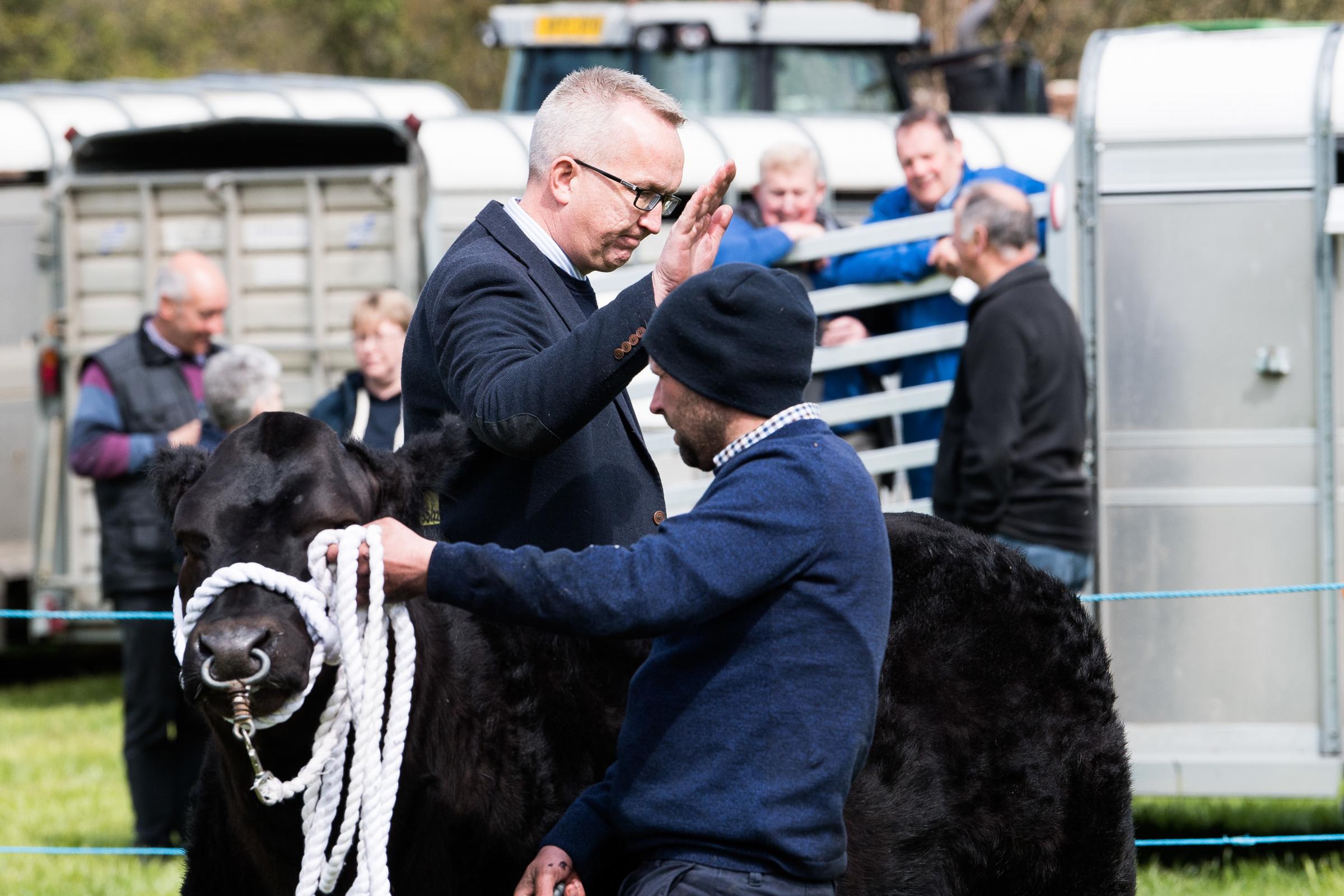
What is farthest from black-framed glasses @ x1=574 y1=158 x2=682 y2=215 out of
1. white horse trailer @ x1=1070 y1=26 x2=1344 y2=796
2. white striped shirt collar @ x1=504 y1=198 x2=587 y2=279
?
white horse trailer @ x1=1070 y1=26 x2=1344 y2=796

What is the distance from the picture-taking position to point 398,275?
30.9 feet

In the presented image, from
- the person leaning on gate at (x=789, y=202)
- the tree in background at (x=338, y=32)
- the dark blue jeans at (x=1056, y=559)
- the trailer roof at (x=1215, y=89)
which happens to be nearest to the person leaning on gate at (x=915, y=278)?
the person leaning on gate at (x=789, y=202)

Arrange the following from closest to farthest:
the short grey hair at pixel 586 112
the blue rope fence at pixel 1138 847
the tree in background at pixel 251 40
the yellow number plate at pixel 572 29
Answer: the short grey hair at pixel 586 112, the blue rope fence at pixel 1138 847, the yellow number plate at pixel 572 29, the tree in background at pixel 251 40

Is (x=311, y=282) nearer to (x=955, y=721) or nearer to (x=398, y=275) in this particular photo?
(x=398, y=275)

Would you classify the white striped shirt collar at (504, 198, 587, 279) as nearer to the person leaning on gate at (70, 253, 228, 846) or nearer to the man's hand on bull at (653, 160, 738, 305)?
the man's hand on bull at (653, 160, 738, 305)

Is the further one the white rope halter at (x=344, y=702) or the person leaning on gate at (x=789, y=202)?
the person leaning on gate at (x=789, y=202)

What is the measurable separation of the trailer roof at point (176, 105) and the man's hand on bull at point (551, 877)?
7482 mm

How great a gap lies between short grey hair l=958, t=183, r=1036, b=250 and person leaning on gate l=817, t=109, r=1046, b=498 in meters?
0.37

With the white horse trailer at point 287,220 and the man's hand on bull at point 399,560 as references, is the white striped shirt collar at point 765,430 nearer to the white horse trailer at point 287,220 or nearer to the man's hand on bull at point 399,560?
the man's hand on bull at point 399,560

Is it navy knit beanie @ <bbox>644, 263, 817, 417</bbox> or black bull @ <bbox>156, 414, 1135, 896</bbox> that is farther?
black bull @ <bbox>156, 414, 1135, 896</bbox>

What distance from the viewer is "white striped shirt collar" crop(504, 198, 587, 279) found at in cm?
364

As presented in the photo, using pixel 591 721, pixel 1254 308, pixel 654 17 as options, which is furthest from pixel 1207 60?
pixel 654 17

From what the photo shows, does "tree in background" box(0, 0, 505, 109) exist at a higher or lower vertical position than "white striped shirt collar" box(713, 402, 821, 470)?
higher

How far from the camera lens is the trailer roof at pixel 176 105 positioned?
10922 millimetres
